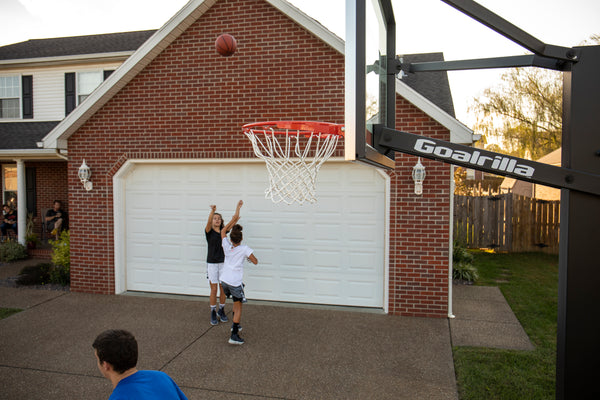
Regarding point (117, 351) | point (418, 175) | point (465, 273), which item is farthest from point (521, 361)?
point (117, 351)

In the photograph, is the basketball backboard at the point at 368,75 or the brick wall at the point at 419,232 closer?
the basketball backboard at the point at 368,75

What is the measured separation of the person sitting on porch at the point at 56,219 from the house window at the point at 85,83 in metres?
3.27

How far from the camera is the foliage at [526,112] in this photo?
20250mm

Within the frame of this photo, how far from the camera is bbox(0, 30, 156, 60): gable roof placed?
14078 mm

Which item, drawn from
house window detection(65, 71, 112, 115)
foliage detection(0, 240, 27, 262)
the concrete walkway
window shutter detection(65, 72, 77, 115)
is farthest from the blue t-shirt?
window shutter detection(65, 72, 77, 115)

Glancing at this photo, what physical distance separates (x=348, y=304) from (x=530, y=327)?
3.02m

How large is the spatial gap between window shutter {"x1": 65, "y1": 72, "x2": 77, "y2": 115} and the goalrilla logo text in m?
14.0

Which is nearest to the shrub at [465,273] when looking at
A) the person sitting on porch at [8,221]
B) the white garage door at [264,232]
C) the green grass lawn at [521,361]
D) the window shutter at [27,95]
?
the green grass lawn at [521,361]

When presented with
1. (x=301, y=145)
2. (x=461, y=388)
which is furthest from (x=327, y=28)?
(x=461, y=388)

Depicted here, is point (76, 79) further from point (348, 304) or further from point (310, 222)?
point (348, 304)

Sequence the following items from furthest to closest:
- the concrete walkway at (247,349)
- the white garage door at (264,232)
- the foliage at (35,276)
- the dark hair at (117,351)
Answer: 1. the foliage at (35,276)
2. the white garage door at (264,232)
3. the concrete walkway at (247,349)
4. the dark hair at (117,351)

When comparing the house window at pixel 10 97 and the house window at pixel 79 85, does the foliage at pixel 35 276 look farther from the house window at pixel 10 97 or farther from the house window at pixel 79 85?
the house window at pixel 10 97

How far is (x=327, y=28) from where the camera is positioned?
312 inches

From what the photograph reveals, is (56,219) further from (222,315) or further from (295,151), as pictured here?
(295,151)
